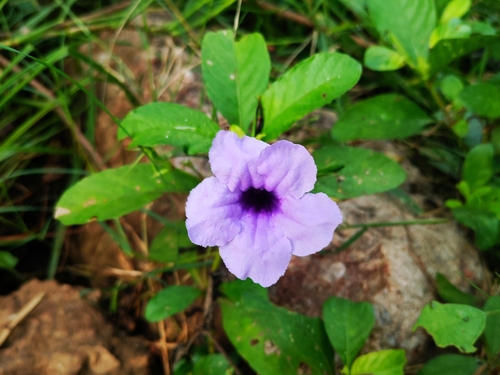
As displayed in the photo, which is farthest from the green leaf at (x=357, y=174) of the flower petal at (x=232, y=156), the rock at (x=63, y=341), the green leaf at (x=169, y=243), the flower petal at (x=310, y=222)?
the rock at (x=63, y=341)

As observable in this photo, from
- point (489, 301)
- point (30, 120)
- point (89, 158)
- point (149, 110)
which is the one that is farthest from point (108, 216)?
point (489, 301)

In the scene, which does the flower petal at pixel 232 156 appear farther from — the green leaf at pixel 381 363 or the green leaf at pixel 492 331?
the green leaf at pixel 492 331

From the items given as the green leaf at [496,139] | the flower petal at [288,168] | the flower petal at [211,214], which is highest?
the flower petal at [288,168]

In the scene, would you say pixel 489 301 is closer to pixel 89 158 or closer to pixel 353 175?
pixel 353 175

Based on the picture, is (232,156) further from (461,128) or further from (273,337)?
(461,128)

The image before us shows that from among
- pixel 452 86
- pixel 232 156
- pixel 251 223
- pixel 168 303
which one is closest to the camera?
pixel 232 156

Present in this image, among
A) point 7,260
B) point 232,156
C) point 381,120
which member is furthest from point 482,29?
point 7,260

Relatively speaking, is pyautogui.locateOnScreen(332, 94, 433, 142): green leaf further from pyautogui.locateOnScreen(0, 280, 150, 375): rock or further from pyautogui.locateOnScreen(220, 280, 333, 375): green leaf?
pyautogui.locateOnScreen(0, 280, 150, 375): rock
